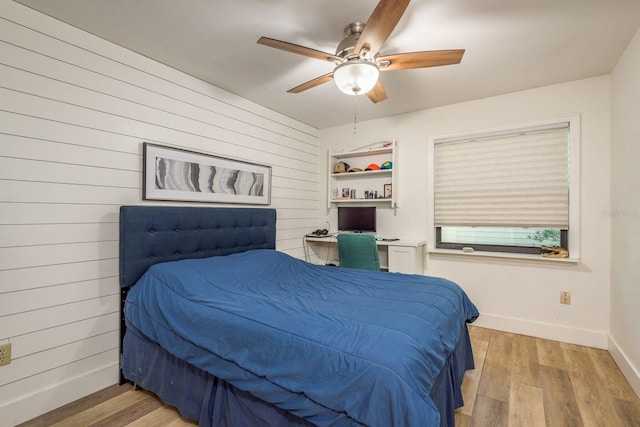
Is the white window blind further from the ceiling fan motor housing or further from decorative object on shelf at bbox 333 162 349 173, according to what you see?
the ceiling fan motor housing

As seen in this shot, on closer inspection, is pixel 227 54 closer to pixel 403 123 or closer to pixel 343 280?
pixel 343 280

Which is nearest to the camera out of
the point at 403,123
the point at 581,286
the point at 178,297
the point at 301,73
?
the point at 178,297

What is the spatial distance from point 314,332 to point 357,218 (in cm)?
275

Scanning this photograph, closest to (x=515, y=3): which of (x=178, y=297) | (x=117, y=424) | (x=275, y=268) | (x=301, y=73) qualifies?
(x=301, y=73)

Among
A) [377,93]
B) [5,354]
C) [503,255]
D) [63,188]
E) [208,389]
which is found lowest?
[208,389]

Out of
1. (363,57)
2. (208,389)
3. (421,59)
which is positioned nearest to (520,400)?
(208,389)

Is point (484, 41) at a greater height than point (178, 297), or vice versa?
point (484, 41)

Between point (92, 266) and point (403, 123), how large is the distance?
3.46 m

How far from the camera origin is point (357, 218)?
398cm

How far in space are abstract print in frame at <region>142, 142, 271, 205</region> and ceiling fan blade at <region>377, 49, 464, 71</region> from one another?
174 cm

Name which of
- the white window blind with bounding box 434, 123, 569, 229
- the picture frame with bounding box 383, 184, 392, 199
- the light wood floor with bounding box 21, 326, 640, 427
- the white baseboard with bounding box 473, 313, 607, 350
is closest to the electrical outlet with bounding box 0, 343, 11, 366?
the light wood floor with bounding box 21, 326, 640, 427

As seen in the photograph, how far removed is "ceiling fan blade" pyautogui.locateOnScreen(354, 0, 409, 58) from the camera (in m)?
1.40

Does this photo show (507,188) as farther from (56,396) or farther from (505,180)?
(56,396)

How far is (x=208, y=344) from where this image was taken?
5.12ft
